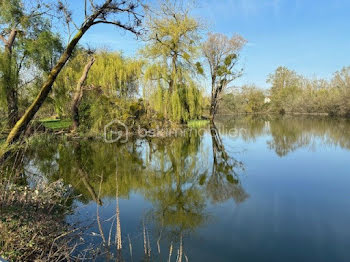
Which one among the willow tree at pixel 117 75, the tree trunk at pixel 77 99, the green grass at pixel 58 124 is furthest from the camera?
the willow tree at pixel 117 75

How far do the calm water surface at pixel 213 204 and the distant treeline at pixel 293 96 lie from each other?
2567 centimetres

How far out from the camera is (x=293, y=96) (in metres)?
42.3

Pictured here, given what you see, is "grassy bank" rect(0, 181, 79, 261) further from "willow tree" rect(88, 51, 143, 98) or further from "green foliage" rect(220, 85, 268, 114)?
"green foliage" rect(220, 85, 268, 114)

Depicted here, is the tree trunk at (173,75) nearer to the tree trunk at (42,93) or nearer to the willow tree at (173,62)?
the willow tree at (173,62)

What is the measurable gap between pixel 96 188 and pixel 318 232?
4197mm

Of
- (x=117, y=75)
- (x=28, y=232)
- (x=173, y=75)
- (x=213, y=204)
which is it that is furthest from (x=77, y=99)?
(x=28, y=232)

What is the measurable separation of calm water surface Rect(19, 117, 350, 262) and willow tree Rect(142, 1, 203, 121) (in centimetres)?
838

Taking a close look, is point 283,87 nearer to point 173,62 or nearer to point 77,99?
point 173,62

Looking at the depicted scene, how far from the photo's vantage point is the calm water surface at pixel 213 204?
331cm

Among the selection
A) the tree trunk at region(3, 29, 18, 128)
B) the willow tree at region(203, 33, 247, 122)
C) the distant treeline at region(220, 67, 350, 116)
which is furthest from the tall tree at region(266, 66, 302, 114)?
the tree trunk at region(3, 29, 18, 128)

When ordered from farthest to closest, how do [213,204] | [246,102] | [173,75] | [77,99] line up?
[246,102] → [173,75] → [77,99] → [213,204]

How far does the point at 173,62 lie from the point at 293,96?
3013cm

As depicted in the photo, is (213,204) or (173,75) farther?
(173,75)

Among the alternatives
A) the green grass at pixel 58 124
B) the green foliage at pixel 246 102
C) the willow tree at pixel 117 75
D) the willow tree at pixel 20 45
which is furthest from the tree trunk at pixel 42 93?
the green foliage at pixel 246 102
